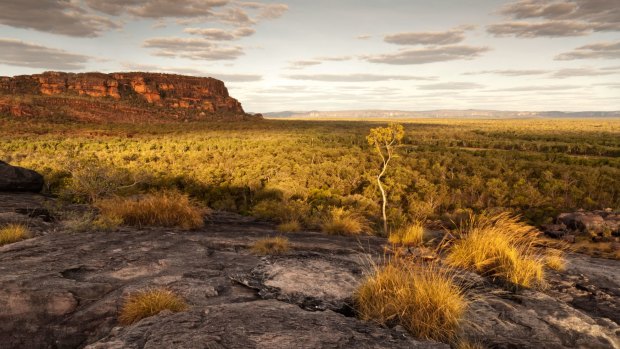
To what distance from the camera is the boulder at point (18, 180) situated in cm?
1234

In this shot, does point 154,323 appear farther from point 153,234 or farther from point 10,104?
point 10,104

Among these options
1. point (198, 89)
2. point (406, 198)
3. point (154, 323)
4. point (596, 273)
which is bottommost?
point (406, 198)

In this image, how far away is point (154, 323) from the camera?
312 cm

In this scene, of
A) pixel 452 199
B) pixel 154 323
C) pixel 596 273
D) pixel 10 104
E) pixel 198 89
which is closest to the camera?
pixel 154 323

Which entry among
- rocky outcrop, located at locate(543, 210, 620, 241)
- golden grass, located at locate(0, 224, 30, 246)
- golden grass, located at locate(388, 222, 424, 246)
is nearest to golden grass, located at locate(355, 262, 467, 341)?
golden grass, located at locate(388, 222, 424, 246)

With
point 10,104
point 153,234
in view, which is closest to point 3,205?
point 153,234

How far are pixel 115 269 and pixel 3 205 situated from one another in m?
6.85

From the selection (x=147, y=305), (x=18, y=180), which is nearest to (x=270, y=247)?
(x=147, y=305)

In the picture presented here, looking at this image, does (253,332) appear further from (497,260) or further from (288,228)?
(288,228)

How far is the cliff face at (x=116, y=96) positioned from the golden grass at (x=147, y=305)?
9431 cm

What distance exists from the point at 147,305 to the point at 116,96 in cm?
13619

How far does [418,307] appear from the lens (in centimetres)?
334

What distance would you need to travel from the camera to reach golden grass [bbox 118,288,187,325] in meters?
3.45

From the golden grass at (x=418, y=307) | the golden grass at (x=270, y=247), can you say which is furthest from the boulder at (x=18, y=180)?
the golden grass at (x=418, y=307)
